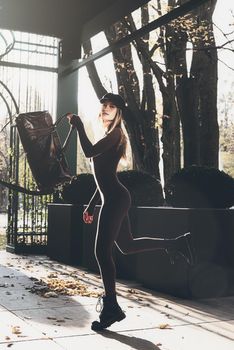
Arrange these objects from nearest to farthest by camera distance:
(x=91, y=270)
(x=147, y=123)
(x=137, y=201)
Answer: (x=137, y=201)
(x=91, y=270)
(x=147, y=123)

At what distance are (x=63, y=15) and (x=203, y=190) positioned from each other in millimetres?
3135

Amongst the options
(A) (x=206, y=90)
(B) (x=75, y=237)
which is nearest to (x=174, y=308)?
(B) (x=75, y=237)

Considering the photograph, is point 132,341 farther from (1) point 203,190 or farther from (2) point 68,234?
(2) point 68,234

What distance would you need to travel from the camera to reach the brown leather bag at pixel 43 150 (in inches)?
217

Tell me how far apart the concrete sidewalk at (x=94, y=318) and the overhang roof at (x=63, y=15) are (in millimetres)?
3610

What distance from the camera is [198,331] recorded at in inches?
209

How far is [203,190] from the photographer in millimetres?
7703

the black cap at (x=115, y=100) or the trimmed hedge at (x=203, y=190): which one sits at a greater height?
the black cap at (x=115, y=100)

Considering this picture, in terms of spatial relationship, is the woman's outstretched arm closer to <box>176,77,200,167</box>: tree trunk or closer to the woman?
the woman

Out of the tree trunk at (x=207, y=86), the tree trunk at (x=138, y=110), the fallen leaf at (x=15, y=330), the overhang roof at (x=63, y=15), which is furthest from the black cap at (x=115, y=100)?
the tree trunk at (x=138, y=110)

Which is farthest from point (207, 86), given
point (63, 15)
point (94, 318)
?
point (94, 318)

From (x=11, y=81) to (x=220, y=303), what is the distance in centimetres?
902

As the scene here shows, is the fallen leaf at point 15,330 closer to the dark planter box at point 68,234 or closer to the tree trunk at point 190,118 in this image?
the dark planter box at point 68,234

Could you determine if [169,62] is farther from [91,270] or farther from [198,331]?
[198,331]
